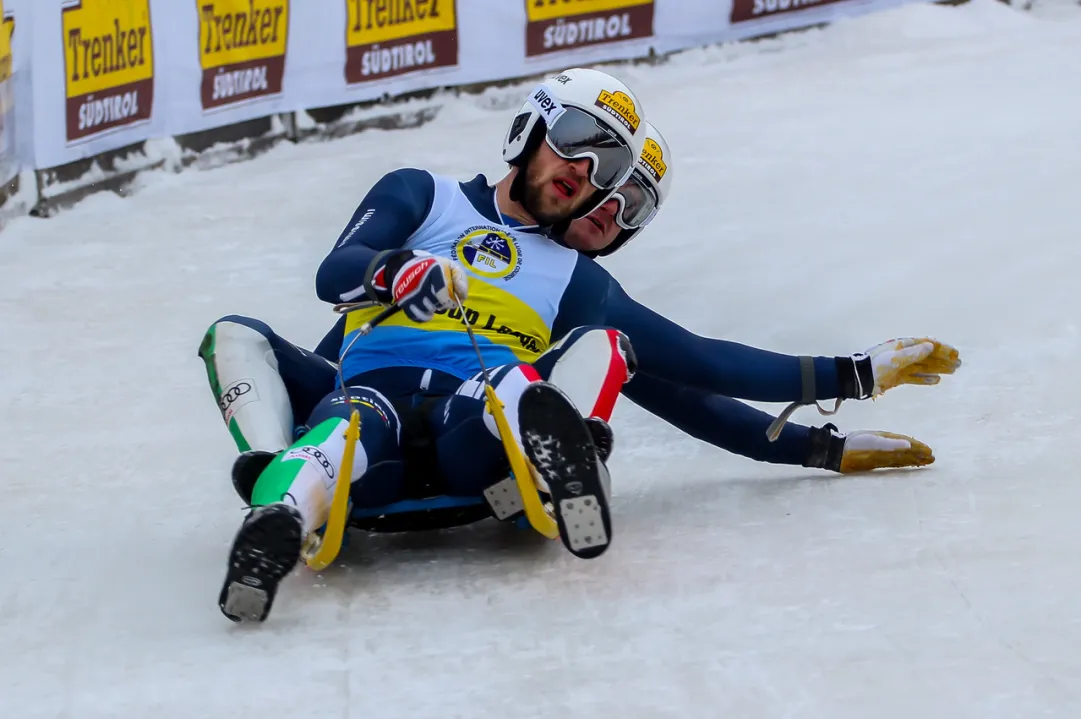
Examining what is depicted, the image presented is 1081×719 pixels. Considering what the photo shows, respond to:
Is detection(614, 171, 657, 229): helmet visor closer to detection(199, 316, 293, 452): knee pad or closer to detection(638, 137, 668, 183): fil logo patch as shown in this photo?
detection(638, 137, 668, 183): fil logo patch

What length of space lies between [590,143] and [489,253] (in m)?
0.35

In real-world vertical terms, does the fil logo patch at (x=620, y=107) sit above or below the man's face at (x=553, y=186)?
above

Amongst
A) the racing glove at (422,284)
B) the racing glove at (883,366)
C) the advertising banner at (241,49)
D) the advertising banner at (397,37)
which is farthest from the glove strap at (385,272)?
the advertising banner at (397,37)

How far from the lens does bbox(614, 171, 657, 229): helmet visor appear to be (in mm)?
3734

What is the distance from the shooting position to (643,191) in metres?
3.77

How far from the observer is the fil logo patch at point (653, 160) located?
149 inches

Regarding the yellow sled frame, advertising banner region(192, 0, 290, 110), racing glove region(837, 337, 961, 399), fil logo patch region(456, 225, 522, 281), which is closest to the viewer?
the yellow sled frame

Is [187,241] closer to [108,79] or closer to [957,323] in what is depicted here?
[108,79]

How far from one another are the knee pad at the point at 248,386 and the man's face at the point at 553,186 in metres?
0.72

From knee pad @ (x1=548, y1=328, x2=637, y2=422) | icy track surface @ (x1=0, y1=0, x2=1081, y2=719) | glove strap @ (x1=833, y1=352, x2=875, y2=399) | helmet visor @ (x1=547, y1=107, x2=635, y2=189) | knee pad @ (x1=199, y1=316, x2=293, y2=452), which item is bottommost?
icy track surface @ (x1=0, y1=0, x2=1081, y2=719)

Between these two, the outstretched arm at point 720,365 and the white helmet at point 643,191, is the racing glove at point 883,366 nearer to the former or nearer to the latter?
the outstretched arm at point 720,365

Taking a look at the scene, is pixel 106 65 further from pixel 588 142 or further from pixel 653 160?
pixel 588 142

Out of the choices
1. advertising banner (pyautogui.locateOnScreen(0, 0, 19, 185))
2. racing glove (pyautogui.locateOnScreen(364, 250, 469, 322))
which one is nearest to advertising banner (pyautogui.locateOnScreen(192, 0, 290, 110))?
advertising banner (pyautogui.locateOnScreen(0, 0, 19, 185))

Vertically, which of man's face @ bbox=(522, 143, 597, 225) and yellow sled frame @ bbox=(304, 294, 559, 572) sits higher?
man's face @ bbox=(522, 143, 597, 225)
